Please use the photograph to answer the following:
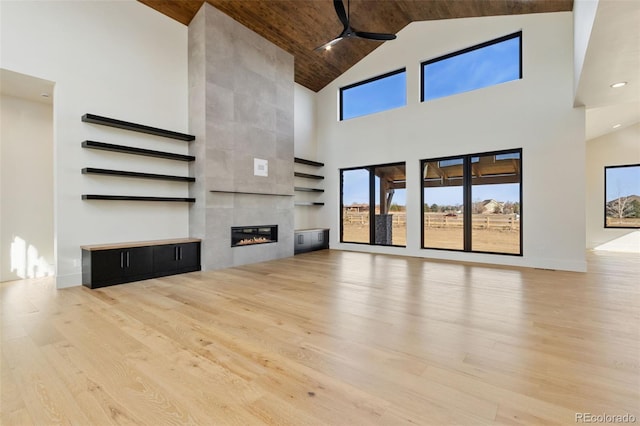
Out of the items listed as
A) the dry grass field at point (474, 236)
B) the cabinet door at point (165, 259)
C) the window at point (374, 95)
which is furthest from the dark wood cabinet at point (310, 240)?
the window at point (374, 95)

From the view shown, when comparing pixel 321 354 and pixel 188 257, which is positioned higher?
pixel 188 257

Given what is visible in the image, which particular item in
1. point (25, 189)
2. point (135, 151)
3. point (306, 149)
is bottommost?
point (25, 189)

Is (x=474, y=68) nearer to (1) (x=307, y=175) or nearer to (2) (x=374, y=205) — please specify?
(2) (x=374, y=205)

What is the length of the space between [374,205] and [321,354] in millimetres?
5760

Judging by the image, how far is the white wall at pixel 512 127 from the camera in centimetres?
505

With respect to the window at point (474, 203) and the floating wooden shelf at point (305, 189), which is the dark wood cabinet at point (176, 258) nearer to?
the floating wooden shelf at point (305, 189)

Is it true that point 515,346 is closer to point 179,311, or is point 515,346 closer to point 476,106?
point 179,311

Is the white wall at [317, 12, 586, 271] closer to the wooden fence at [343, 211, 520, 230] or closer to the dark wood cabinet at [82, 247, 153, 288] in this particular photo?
the wooden fence at [343, 211, 520, 230]

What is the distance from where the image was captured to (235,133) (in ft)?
18.4

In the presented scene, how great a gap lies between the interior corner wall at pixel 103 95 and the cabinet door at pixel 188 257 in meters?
0.51

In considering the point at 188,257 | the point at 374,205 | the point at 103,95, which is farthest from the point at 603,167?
the point at 103,95

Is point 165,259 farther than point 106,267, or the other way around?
point 165,259

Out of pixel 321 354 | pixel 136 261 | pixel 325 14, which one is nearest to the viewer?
pixel 321 354

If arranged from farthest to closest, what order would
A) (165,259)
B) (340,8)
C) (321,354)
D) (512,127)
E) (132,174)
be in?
(512,127), (165,259), (132,174), (340,8), (321,354)
